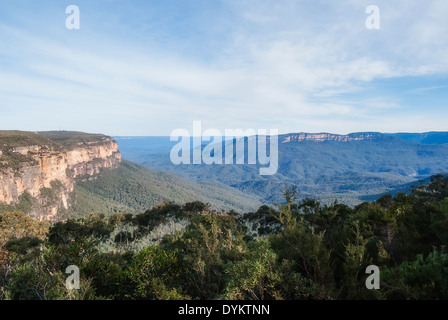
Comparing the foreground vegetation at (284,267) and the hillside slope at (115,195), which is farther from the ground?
the foreground vegetation at (284,267)

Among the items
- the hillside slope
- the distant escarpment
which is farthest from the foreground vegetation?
the hillside slope

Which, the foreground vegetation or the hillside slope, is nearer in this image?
the foreground vegetation

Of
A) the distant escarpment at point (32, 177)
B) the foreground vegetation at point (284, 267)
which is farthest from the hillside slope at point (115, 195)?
the foreground vegetation at point (284, 267)

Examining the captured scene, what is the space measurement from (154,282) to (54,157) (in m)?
124

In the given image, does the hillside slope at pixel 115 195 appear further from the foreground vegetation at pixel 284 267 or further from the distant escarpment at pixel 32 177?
the foreground vegetation at pixel 284 267

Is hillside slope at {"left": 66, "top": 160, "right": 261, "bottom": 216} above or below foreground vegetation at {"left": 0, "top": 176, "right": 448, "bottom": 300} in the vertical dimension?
below

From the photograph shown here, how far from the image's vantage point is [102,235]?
39.8 meters

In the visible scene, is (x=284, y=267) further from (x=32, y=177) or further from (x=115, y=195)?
(x=115, y=195)

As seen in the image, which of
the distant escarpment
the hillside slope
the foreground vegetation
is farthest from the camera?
the hillside slope

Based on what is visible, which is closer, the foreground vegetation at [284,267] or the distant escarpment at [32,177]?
the foreground vegetation at [284,267]

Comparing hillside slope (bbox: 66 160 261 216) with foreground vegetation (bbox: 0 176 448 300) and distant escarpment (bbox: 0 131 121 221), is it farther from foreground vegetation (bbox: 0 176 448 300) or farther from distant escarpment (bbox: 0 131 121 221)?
foreground vegetation (bbox: 0 176 448 300)

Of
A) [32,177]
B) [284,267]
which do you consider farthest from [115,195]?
[284,267]

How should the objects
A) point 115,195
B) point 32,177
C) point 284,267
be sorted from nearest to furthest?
point 284,267 < point 32,177 < point 115,195
